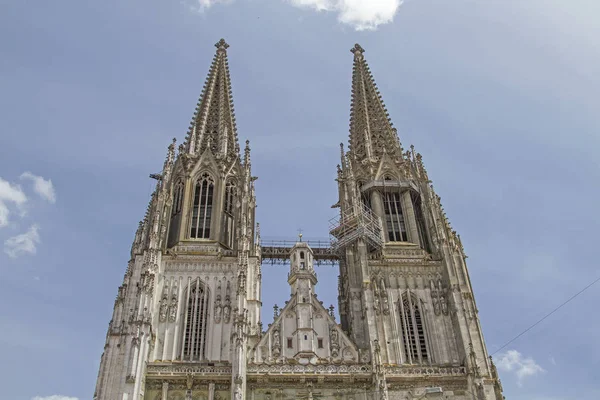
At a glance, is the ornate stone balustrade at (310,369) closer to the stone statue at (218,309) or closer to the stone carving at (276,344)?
the stone carving at (276,344)

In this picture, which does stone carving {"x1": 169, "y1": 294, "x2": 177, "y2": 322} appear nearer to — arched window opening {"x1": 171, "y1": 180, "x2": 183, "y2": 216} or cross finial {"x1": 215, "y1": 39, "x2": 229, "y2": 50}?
arched window opening {"x1": 171, "y1": 180, "x2": 183, "y2": 216}

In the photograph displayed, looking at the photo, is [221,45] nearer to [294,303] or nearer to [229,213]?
[229,213]

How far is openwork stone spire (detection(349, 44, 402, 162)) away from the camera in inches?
2023

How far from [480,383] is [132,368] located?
61.3 ft

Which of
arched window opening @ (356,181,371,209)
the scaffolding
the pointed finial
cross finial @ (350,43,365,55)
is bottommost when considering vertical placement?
the scaffolding

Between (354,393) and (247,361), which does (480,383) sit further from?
(247,361)

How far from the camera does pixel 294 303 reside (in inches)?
1521

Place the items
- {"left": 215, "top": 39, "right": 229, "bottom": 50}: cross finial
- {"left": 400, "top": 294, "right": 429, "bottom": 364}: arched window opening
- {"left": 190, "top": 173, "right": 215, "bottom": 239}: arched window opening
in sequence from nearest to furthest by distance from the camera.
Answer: {"left": 400, "top": 294, "right": 429, "bottom": 364}: arched window opening, {"left": 190, "top": 173, "right": 215, "bottom": 239}: arched window opening, {"left": 215, "top": 39, "right": 229, "bottom": 50}: cross finial

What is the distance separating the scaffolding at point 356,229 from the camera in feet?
137

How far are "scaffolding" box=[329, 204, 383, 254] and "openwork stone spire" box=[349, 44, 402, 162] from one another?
22.2ft

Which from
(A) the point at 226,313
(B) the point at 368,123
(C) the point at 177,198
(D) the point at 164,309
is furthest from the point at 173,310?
(B) the point at 368,123

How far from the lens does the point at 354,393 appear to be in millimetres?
33969

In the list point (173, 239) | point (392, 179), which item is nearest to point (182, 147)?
point (173, 239)

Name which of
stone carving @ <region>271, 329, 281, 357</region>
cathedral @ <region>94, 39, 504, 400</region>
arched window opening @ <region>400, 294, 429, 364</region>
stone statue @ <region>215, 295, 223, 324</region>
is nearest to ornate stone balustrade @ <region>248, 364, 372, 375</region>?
cathedral @ <region>94, 39, 504, 400</region>
